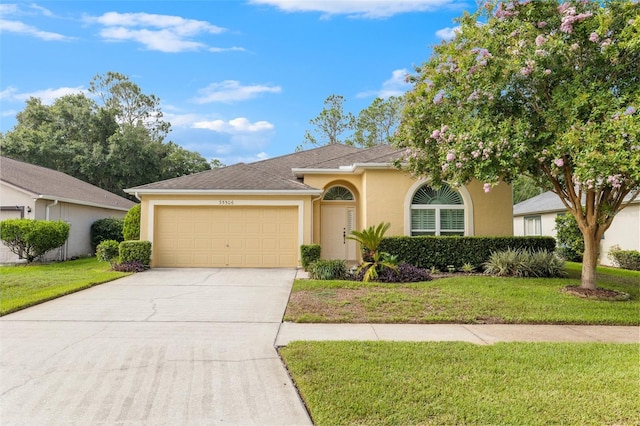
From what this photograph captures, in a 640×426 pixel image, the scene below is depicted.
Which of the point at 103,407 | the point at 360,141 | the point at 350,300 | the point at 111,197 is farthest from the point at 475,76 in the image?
the point at 360,141

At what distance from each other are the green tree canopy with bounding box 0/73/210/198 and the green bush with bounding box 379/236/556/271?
24.9m

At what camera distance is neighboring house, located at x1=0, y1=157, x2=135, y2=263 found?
15578 millimetres

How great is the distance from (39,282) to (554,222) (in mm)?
22752

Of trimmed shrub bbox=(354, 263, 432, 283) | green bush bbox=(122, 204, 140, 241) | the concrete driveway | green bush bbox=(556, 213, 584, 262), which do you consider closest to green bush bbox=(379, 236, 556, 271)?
trimmed shrub bbox=(354, 263, 432, 283)

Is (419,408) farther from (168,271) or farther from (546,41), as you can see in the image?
(168,271)

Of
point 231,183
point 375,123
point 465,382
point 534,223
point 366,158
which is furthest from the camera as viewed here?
point 375,123

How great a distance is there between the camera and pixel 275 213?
1416 cm

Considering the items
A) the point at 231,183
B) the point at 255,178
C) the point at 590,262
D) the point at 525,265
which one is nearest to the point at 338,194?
the point at 255,178

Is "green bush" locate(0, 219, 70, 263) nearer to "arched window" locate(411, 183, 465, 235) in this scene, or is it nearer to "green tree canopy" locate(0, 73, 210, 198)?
"arched window" locate(411, 183, 465, 235)

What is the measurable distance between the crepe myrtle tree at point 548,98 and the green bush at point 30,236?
47.7 feet

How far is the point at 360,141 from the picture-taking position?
36.2 metres

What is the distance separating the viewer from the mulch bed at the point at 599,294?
340 inches

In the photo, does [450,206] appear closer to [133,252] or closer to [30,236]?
[133,252]

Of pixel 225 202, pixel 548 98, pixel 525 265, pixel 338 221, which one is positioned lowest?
pixel 525 265
